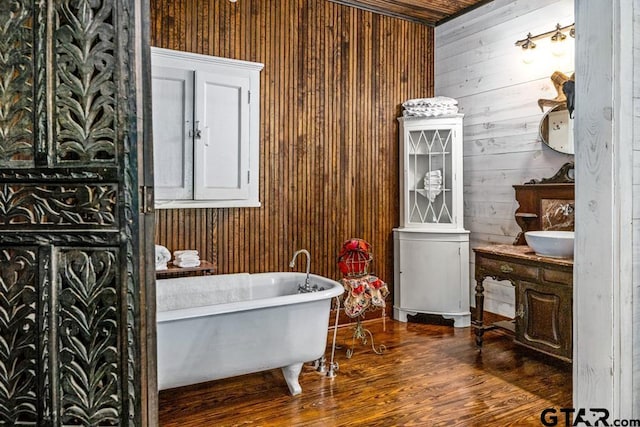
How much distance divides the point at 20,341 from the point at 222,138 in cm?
243

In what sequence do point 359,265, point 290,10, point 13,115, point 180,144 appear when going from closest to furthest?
point 13,115
point 180,144
point 359,265
point 290,10

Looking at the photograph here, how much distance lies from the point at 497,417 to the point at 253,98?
2.78 meters

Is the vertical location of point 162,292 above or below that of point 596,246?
below

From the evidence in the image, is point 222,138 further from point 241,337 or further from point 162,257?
point 241,337

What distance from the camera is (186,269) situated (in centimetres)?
330

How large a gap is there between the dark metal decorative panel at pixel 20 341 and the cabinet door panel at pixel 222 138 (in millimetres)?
2144

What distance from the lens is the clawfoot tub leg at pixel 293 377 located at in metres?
2.81

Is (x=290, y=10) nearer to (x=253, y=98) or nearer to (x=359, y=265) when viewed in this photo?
(x=253, y=98)

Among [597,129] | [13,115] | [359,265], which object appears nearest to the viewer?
[13,115]

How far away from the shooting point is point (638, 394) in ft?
5.75

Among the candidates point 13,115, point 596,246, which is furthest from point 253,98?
point 596,246

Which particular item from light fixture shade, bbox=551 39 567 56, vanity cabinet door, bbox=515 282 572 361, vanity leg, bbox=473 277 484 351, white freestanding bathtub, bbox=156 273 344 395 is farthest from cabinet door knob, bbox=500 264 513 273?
light fixture shade, bbox=551 39 567 56

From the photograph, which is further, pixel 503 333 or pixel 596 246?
pixel 503 333

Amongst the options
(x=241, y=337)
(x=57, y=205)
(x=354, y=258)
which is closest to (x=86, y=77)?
(x=57, y=205)
